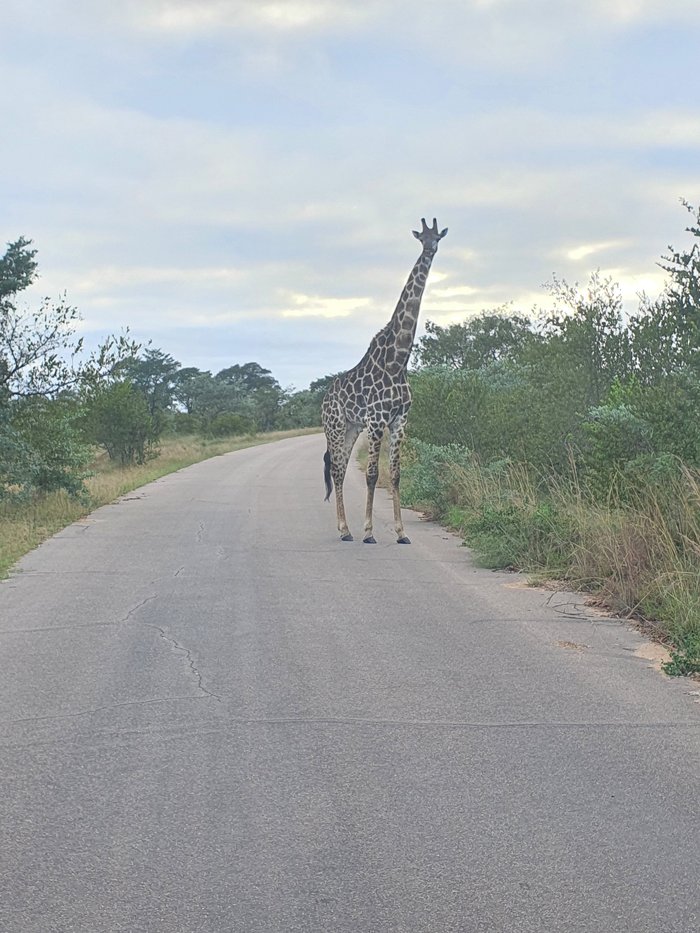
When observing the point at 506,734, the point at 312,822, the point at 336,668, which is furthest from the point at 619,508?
the point at 312,822

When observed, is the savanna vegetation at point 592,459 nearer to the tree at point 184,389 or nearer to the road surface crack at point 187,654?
the road surface crack at point 187,654

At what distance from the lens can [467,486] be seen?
47.7 ft

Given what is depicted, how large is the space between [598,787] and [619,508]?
642cm

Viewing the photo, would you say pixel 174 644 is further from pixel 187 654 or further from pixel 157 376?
pixel 157 376

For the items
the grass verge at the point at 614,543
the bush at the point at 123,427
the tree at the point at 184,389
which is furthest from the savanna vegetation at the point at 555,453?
the tree at the point at 184,389

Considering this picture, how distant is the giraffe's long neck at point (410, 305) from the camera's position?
13852 millimetres

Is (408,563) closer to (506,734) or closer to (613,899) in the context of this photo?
(506,734)

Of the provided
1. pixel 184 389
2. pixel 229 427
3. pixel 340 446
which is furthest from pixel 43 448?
pixel 184 389

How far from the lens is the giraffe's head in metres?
13.7

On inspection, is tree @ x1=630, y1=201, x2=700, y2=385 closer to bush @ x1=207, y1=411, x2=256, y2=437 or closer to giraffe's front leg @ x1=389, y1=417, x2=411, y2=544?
giraffe's front leg @ x1=389, y1=417, x2=411, y2=544

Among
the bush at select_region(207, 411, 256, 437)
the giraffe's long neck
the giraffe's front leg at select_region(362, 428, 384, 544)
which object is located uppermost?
the giraffe's long neck

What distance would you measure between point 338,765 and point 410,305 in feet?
32.7

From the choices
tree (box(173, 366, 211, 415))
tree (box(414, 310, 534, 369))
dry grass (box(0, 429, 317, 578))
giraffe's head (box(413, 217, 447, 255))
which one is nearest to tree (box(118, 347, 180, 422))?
tree (box(173, 366, 211, 415))

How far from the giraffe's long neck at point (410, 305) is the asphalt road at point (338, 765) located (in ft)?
17.8
